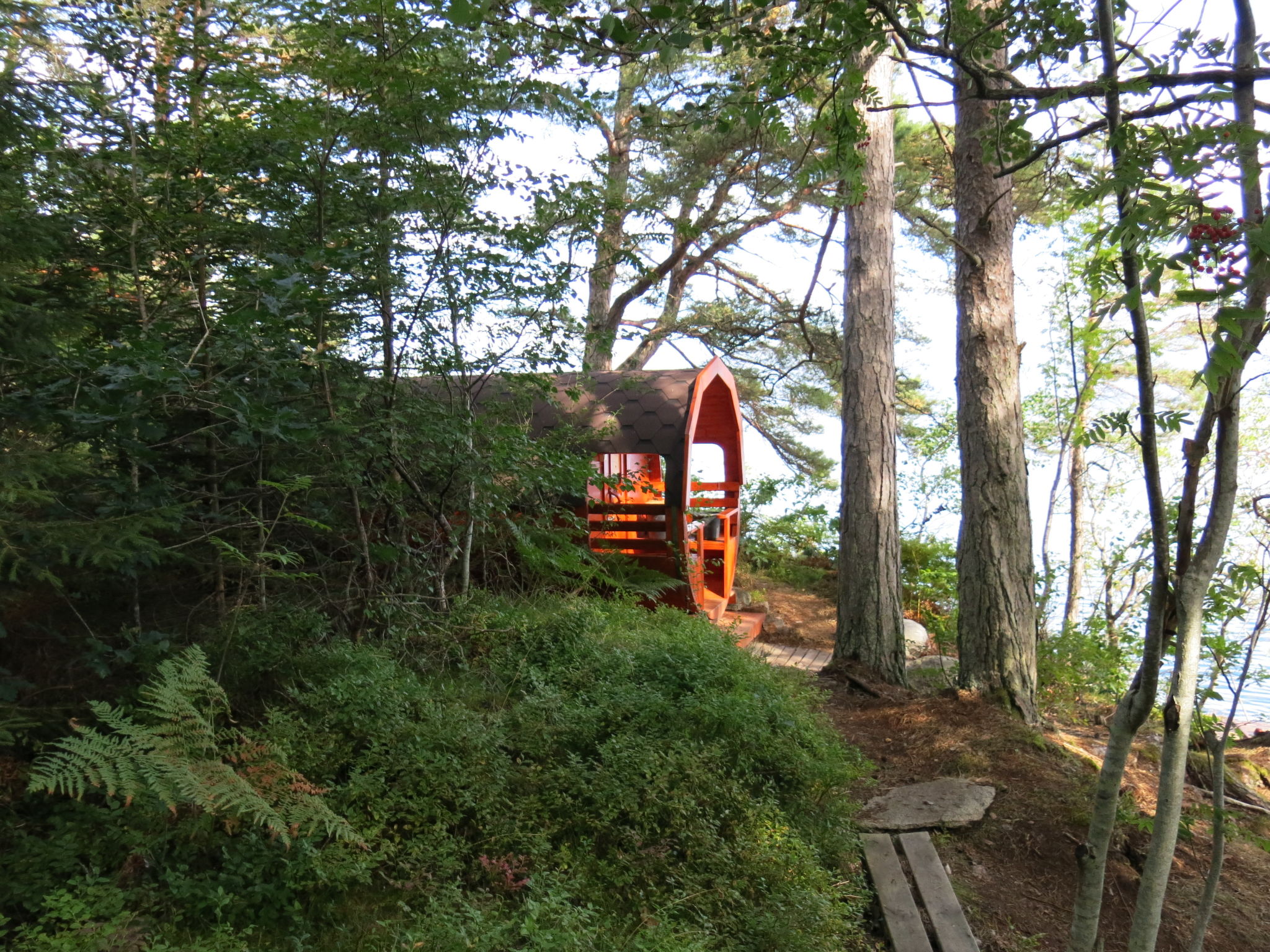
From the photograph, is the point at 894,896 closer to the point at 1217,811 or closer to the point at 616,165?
the point at 1217,811

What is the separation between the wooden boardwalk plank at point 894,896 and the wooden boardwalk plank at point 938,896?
63mm

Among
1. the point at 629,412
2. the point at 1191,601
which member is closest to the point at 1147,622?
the point at 1191,601

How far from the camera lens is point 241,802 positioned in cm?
281

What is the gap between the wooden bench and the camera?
368 cm

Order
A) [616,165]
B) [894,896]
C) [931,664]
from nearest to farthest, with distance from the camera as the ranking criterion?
[894,896]
[931,664]
[616,165]

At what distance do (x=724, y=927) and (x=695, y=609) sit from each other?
15.7 ft

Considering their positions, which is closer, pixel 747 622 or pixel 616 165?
pixel 747 622

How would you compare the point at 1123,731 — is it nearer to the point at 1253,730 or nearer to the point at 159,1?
the point at 159,1

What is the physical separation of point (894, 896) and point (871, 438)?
4.67 metres

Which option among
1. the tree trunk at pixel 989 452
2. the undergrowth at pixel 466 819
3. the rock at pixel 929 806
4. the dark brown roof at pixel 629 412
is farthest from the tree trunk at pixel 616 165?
the rock at pixel 929 806

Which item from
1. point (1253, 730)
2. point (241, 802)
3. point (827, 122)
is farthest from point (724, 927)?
point (1253, 730)

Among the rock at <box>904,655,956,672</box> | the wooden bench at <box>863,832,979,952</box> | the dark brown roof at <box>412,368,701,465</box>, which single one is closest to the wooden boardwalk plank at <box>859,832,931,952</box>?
the wooden bench at <box>863,832,979,952</box>

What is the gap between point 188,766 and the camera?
9.37 feet

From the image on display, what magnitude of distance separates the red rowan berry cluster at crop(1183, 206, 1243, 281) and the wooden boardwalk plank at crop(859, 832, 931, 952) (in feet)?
9.40
